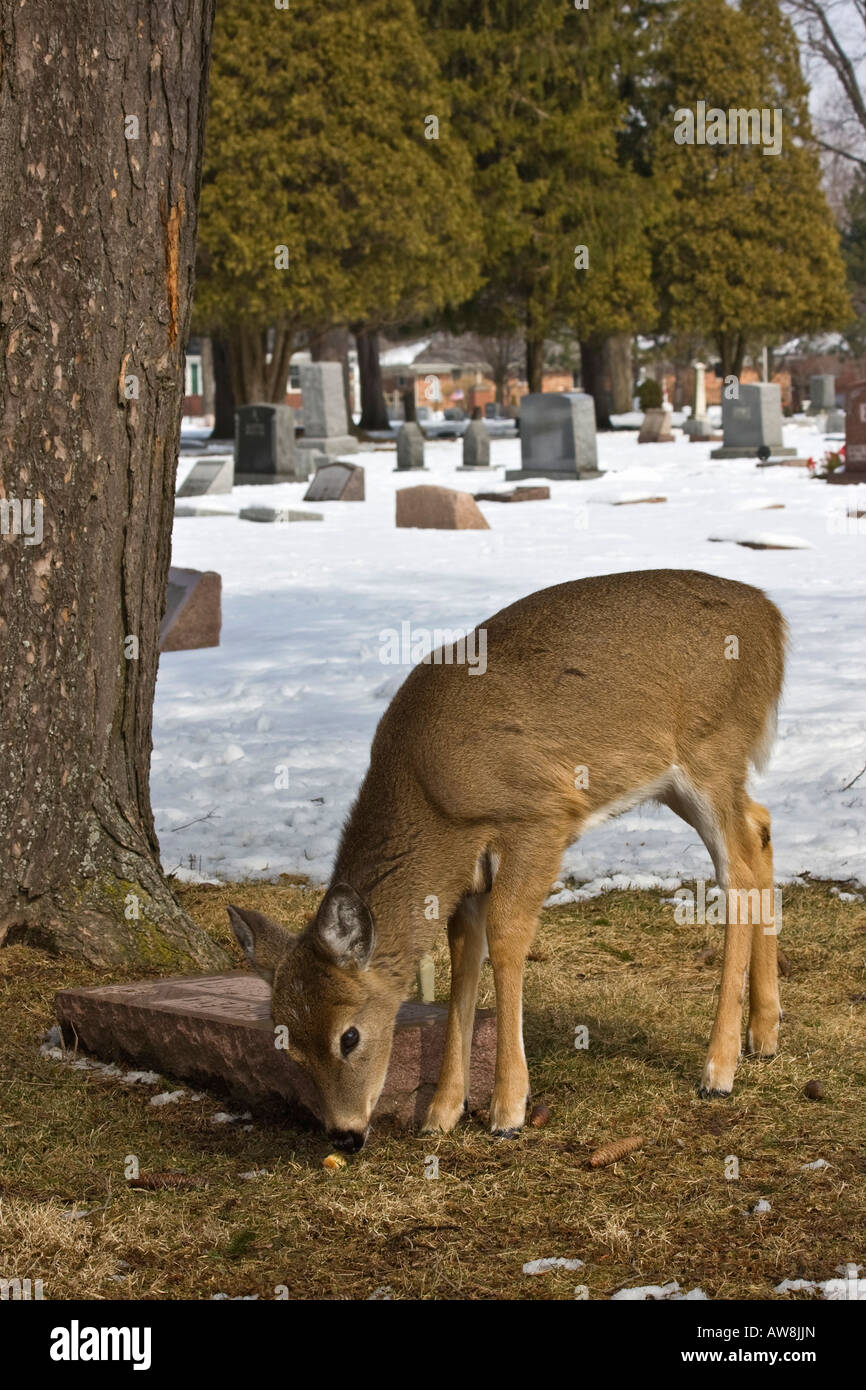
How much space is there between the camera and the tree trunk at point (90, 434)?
527 cm

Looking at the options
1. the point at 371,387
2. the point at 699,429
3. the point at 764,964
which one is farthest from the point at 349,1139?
the point at 371,387

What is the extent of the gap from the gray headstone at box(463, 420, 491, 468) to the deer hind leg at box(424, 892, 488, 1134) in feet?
Answer: 89.9

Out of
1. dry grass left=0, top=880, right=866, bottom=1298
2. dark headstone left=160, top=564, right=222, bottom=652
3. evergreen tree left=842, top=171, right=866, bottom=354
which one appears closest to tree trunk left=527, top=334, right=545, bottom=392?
evergreen tree left=842, top=171, right=866, bottom=354

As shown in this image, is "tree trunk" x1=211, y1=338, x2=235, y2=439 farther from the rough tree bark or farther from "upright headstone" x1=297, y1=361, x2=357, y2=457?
"upright headstone" x1=297, y1=361, x2=357, y2=457

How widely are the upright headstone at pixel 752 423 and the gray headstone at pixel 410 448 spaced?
20.0 feet

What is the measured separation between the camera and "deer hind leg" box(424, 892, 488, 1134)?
14.8 feet

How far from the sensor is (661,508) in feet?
74.8

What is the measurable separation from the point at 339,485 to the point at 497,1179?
72.9ft

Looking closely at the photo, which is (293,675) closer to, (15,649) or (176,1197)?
(15,649)

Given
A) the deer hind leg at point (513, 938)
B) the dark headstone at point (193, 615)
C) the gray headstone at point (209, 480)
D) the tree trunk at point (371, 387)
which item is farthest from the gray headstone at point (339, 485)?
the tree trunk at point (371, 387)

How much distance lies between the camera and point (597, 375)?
52125 mm

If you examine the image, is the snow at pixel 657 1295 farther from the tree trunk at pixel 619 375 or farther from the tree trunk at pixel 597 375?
the tree trunk at pixel 619 375

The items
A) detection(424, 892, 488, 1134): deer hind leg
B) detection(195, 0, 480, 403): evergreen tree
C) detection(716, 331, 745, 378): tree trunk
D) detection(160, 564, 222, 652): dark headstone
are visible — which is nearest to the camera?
detection(424, 892, 488, 1134): deer hind leg

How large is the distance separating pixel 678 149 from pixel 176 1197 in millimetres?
45892
